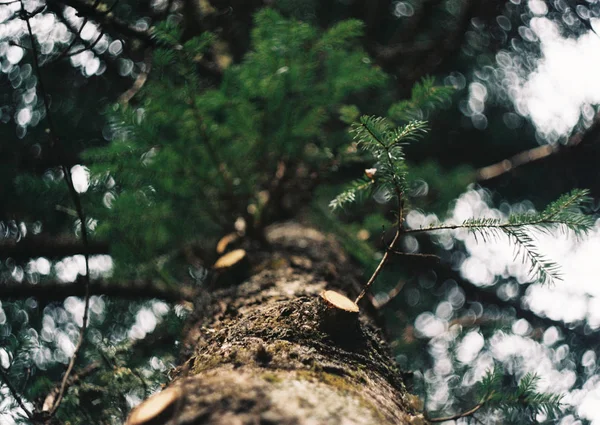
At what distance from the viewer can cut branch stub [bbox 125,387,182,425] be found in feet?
2.48

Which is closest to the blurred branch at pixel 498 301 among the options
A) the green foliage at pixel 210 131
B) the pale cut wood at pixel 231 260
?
the green foliage at pixel 210 131

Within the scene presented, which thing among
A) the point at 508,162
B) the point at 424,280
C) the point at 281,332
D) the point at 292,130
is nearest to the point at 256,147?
the point at 292,130

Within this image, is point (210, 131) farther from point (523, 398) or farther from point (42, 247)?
point (523, 398)

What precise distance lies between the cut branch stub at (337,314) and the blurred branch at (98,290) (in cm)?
118

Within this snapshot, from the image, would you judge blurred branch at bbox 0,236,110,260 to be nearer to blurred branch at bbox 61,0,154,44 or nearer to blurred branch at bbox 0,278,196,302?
blurred branch at bbox 0,278,196,302

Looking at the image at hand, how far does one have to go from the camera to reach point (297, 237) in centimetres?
222

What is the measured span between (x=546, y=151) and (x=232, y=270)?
215 cm

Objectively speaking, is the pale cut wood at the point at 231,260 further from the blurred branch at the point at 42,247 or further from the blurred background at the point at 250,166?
the blurred branch at the point at 42,247

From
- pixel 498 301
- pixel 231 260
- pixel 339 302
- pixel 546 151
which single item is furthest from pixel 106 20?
pixel 498 301

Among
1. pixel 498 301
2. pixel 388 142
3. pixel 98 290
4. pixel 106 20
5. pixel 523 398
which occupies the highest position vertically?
pixel 106 20

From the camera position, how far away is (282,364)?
38.9 inches

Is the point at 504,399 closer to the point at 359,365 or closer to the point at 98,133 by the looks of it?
the point at 359,365

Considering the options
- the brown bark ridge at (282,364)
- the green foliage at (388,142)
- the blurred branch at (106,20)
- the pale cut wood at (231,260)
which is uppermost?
the blurred branch at (106,20)

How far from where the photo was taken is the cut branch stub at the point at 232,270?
1.73m
